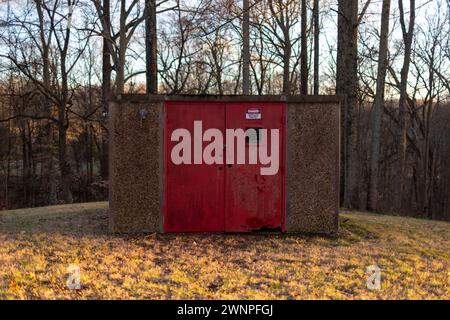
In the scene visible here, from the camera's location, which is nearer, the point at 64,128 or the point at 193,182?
the point at 193,182

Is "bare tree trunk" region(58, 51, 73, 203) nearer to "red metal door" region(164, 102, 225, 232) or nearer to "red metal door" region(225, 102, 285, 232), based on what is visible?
"red metal door" region(164, 102, 225, 232)

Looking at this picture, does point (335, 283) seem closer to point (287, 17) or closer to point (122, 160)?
point (122, 160)

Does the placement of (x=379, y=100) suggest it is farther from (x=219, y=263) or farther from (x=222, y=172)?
(x=219, y=263)

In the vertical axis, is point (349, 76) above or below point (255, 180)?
above

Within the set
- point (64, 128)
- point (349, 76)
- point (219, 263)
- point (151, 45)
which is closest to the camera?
point (219, 263)

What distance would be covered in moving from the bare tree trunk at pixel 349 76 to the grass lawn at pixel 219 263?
4.56 m

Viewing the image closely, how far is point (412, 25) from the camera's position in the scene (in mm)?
19391

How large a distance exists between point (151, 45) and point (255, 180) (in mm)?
4945

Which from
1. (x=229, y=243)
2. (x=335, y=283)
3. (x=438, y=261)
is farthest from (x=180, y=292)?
(x=438, y=261)

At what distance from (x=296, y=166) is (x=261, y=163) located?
1.79 feet

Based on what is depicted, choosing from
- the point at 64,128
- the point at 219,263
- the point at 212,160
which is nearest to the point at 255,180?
the point at 212,160

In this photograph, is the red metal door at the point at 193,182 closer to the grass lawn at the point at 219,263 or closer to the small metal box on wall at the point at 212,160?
the small metal box on wall at the point at 212,160

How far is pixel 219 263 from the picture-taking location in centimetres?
544

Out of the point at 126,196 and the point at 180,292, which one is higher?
the point at 126,196
